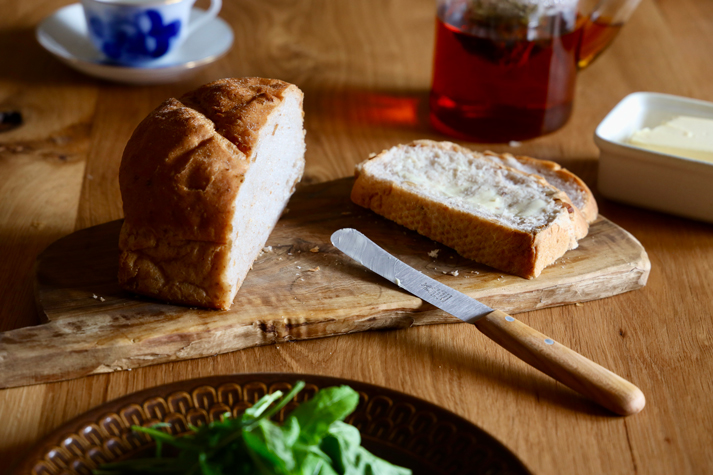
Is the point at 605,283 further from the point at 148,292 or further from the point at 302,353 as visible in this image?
the point at 148,292

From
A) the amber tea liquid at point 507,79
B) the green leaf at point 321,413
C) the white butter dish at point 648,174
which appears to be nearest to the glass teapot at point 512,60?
the amber tea liquid at point 507,79

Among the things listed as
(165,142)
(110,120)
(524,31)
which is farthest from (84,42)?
(524,31)

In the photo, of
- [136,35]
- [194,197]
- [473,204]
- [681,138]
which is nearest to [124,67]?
[136,35]

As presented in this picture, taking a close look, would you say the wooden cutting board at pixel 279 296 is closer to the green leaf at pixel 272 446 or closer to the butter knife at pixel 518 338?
the butter knife at pixel 518 338

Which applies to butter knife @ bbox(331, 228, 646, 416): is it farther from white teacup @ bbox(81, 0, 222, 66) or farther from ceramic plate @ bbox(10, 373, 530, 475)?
white teacup @ bbox(81, 0, 222, 66)

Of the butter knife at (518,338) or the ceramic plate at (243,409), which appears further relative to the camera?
the butter knife at (518,338)
